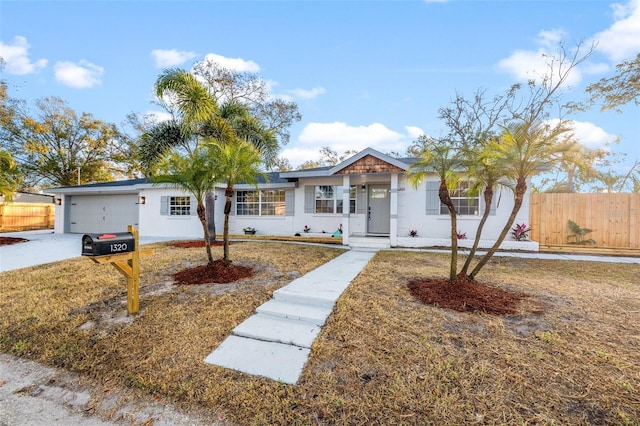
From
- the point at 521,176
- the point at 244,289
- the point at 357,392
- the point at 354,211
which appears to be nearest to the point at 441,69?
the point at 354,211

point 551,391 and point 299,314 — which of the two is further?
point 299,314

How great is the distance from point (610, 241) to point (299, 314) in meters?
11.2

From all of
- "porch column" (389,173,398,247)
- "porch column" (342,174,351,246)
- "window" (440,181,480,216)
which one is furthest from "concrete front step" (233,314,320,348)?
"window" (440,181,480,216)

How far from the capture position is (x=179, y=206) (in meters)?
12.9

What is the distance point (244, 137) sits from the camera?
383 inches

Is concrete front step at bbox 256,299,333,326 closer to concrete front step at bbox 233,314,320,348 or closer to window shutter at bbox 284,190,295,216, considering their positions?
concrete front step at bbox 233,314,320,348

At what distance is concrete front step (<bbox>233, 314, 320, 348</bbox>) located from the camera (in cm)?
304

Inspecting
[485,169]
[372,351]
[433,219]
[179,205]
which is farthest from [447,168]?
[179,205]

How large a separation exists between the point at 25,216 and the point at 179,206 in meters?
13.3

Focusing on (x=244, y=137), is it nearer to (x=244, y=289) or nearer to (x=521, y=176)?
(x=244, y=289)

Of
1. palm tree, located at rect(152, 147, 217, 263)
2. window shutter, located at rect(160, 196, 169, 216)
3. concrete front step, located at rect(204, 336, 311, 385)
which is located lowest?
concrete front step, located at rect(204, 336, 311, 385)

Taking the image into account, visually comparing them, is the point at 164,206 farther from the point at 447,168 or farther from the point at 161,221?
the point at 447,168

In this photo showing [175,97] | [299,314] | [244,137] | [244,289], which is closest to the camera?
[299,314]

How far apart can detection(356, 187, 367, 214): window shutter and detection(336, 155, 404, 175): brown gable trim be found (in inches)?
59.9
